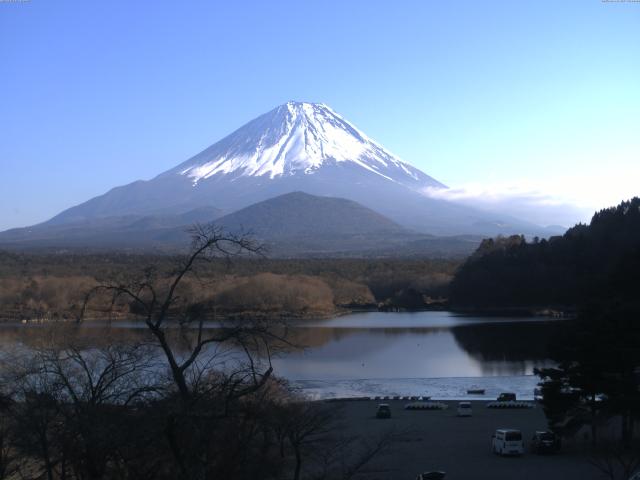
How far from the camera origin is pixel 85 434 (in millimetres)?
3670

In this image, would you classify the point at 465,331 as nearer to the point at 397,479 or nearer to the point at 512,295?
the point at 512,295

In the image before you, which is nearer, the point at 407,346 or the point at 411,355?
the point at 411,355

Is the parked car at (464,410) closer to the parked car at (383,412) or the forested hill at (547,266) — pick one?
the parked car at (383,412)

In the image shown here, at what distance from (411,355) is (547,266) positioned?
52.0ft

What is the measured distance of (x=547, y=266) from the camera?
111ft

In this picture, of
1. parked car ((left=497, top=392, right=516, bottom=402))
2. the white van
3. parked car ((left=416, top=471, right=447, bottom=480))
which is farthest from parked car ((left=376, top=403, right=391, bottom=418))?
parked car ((left=416, top=471, right=447, bottom=480))

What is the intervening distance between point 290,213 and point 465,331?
70492mm

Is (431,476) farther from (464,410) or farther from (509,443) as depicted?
(464,410)

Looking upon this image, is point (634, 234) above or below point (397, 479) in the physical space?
above

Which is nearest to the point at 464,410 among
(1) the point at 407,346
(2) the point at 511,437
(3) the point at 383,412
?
(3) the point at 383,412

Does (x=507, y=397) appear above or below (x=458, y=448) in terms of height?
below

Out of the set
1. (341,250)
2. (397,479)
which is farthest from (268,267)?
(397,479)

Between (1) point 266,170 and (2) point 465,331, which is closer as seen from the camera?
(2) point 465,331

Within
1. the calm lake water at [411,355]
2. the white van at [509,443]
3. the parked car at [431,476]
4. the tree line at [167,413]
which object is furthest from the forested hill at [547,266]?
the tree line at [167,413]
